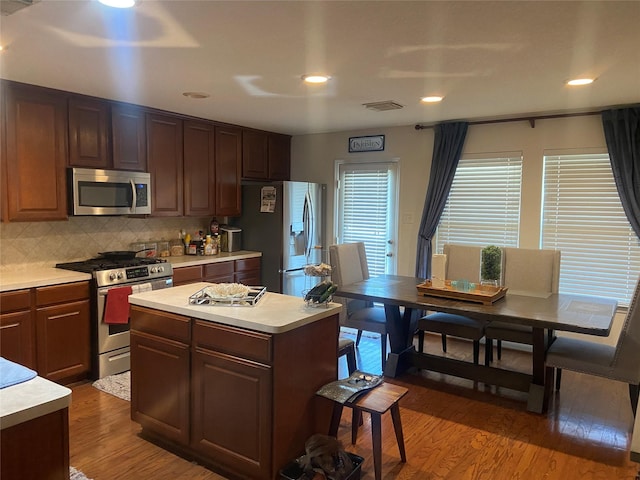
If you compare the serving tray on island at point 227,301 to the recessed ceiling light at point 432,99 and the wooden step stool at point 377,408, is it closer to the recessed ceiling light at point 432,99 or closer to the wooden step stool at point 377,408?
the wooden step stool at point 377,408

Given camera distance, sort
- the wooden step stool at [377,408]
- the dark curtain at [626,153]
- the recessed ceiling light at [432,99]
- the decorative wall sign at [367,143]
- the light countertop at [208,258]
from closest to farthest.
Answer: the wooden step stool at [377,408], the recessed ceiling light at [432,99], the dark curtain at [626,153], the light countertop at [208,258], the decorative wall sign at [367,143]

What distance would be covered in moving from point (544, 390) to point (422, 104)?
2.39m

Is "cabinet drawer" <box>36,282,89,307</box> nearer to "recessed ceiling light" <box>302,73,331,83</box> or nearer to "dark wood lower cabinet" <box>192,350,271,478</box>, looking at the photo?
"dark wood lower cabinet" <box>192,350,271,478</box>

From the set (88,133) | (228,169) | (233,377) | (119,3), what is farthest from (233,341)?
(228,169)

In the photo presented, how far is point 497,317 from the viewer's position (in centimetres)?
290

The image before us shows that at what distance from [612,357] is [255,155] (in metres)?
3.93

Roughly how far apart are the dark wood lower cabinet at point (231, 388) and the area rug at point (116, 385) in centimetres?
74

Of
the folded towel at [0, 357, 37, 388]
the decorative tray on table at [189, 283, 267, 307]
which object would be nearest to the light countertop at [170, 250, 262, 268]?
the decorative tray on table at [189, 283, 267, 307]

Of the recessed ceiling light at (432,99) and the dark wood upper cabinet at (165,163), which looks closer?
the recessed ceiling light at (432,99)

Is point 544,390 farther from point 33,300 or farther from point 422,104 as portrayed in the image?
point 33,300

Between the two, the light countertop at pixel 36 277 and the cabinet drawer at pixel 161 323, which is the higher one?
the light countertop at pixel 36 277

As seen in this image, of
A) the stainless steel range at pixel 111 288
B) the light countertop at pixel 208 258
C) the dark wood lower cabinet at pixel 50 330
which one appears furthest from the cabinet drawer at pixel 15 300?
the light countertop at pixel 208 258

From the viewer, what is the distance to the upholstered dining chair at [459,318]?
11.9 feet

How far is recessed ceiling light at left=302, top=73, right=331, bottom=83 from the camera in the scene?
9.96 ft
